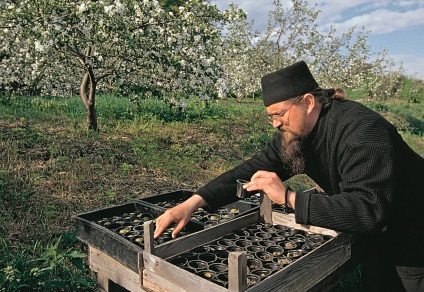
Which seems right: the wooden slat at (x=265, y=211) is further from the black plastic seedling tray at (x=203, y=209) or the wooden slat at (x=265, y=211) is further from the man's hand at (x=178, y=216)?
the black plastic seedling tray at (x=203, y=209)

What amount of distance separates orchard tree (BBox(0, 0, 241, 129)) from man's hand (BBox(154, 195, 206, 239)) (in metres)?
4.82

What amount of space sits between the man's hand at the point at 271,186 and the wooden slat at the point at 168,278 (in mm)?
691

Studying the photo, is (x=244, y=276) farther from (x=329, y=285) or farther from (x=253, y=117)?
(x=253, y=117)

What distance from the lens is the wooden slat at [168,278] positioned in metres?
1.75

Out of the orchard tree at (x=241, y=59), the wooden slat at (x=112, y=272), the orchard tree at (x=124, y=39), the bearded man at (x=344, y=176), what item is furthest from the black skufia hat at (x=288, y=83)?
the orchard tree at (x=241, y=59)

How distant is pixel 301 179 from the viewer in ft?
28.1

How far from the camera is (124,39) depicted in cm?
707

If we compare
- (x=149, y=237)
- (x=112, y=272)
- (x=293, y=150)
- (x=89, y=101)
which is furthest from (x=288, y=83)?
(x=89, y=101)

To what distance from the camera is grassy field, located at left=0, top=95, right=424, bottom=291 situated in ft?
12.0

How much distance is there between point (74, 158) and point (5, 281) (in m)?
4.35

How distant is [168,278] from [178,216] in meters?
0.60

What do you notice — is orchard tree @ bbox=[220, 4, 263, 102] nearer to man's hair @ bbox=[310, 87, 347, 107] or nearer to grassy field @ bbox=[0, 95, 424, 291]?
grassy field @ bbox=[0, 95, 424, 291]

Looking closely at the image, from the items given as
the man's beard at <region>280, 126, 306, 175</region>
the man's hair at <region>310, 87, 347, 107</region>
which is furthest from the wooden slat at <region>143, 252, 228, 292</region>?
the man's hair at <region>310, 87, 347, 107</region>

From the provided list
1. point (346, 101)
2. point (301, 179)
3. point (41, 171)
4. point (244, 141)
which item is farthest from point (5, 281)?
point (244, 141)
